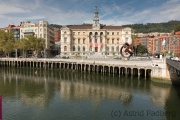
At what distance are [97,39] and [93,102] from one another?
89.3 m

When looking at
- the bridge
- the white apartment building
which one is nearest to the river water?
the bridge

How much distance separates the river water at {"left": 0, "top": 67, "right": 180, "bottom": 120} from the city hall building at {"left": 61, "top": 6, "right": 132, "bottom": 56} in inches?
2862

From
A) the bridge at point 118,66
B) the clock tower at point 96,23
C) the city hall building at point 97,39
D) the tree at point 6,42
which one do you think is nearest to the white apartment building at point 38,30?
the city hall building at point 97,39

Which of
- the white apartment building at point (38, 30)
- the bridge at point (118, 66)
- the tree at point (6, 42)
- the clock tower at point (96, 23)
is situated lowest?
the bridge at point (118, 66)

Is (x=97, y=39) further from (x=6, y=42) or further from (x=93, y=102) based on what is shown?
(x=93, y=102)

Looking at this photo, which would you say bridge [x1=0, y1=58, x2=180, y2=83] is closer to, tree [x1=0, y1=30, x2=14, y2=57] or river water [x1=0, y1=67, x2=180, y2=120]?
river water [x1=0, y1=67, x2=180, y2=120]

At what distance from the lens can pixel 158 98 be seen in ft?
113

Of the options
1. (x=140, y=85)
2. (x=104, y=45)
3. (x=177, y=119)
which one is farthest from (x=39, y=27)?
(x=177, y=119)

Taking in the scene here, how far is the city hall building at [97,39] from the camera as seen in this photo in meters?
118

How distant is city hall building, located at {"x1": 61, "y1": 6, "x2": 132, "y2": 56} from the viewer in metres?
118

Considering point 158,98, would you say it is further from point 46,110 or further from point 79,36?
point 79,36

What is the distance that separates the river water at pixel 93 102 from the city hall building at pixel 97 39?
72.7 meters

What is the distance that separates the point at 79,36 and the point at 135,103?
91.6 metres

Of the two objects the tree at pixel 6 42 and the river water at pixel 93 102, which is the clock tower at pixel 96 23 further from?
the river water at pixel 93 102
